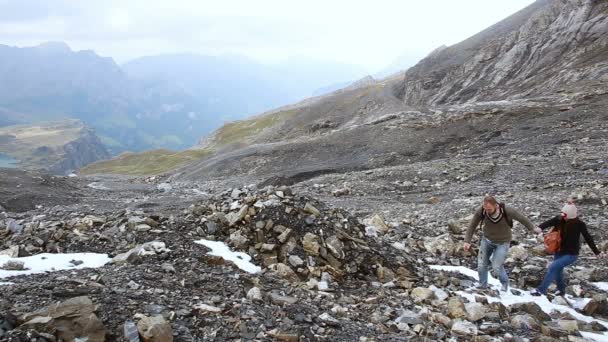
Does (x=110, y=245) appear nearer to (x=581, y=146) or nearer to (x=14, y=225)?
(x=14, y=225)

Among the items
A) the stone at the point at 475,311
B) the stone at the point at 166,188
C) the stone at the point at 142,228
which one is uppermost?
the stone at the point at 142,228

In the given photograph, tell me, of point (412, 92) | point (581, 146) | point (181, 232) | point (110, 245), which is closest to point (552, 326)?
→ point (181, 232)

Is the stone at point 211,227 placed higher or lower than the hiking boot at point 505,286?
higher

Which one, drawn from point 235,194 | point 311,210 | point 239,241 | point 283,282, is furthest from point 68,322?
point 235,194

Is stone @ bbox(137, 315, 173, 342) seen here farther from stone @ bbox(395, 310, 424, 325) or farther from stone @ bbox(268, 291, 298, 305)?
stone @ bbox(395, 310, 424, 325)

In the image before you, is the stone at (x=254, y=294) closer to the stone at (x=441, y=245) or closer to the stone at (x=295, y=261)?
the stone at (x=295, y=261)

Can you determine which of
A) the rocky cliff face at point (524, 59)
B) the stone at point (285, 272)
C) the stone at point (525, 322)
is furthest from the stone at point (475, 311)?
the rocky cliff face at point (524, 59)

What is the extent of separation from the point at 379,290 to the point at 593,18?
5802 centimetres

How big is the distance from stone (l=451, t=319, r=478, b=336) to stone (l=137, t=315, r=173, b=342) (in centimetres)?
518

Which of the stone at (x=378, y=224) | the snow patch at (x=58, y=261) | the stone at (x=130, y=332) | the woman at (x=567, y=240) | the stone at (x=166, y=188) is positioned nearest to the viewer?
the stone at (x=130, y=332)

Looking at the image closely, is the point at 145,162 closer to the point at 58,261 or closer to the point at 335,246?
the point at 58,261

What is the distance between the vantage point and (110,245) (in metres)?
11.7

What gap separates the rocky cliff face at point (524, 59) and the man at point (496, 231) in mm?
41241

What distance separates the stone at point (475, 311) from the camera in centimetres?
898
